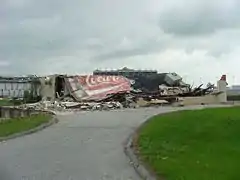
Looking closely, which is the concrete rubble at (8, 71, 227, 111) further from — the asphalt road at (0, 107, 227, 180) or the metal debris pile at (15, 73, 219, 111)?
the asphalt road at (0, 107, 227, 180)

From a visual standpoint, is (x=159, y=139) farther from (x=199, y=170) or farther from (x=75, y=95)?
(x=75, y=95)

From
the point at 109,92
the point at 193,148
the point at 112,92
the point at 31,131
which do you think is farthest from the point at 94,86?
the point at 193,148

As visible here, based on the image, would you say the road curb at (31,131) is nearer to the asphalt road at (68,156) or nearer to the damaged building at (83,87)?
the asphalt road at (68,156)

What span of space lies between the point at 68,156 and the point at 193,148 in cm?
367

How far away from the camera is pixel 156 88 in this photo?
5841 cm

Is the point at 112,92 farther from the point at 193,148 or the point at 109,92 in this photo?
the point at 193,148

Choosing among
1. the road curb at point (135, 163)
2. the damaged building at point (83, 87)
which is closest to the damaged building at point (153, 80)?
the damaged building at point (83, 87)

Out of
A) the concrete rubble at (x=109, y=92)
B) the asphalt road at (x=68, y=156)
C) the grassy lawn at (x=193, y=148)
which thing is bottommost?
the asphalt road at (x=68, y=156)

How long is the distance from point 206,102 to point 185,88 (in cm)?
684

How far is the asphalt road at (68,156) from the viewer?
11508 mm

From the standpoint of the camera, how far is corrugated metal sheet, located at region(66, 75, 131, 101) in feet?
170

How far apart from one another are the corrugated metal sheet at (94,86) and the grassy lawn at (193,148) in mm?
29146

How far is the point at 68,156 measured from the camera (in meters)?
14.1

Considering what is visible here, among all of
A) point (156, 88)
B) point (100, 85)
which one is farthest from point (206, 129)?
point (156, 88)
